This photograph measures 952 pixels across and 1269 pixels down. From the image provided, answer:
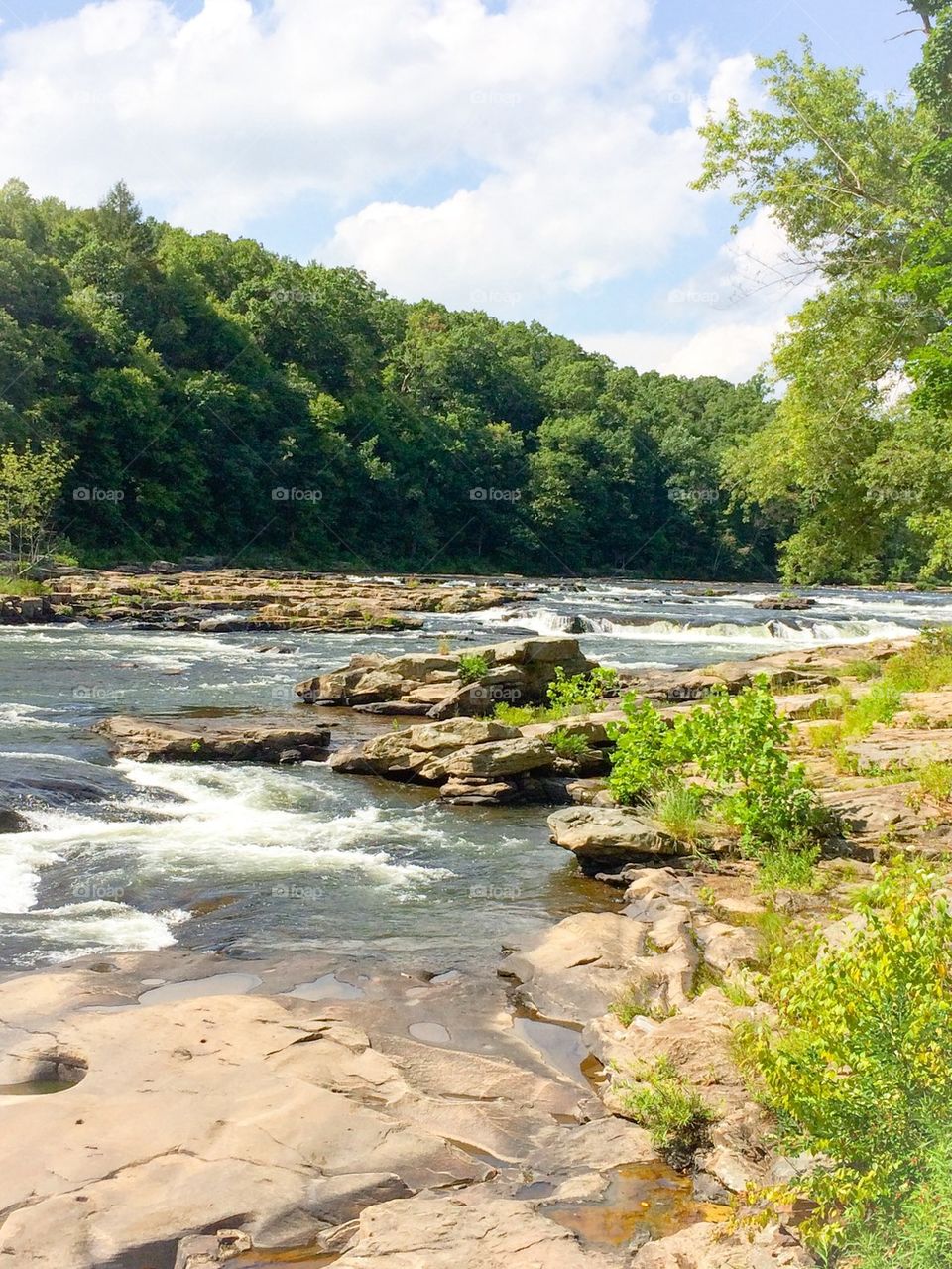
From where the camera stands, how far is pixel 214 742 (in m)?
14.7

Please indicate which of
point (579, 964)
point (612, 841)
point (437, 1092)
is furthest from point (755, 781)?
point (437, 1092)

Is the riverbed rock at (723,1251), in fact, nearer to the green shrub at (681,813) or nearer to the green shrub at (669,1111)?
the green shrub at (669,1111)

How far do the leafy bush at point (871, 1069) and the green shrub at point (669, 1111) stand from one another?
570 mm

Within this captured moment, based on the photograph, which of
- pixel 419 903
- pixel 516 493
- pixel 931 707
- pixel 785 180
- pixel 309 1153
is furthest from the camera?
pixel 516 493

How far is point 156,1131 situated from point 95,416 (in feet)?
184

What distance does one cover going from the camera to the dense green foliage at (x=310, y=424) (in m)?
56.1

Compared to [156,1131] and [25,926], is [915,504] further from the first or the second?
[156,1131]

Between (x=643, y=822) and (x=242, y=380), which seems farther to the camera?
(x=242, y=380)

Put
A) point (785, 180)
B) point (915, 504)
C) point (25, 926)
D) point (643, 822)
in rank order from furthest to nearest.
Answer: point (915, 504)
point (785, 180)
point (643, 822)
point (25, 926)

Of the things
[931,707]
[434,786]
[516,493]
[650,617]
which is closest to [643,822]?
[434,786]

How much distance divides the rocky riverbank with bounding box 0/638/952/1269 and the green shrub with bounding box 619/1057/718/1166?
24 mm

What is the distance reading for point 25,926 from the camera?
792 centimetres

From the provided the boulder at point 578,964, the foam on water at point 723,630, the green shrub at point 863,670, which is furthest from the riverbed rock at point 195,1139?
the foam on water at point 723,630

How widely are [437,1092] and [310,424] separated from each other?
223 ft
